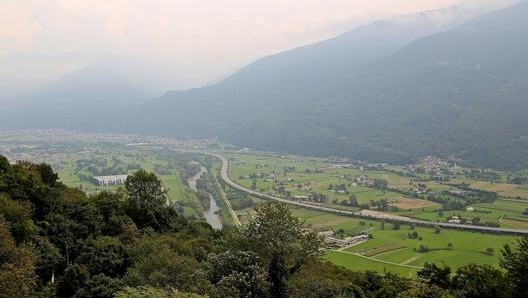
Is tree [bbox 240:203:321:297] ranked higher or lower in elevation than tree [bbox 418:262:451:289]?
higher

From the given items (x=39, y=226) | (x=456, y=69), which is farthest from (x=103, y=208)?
(x=456, y=69)

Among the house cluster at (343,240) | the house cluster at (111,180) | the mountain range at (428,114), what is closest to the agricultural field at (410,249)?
the house cluster at (343,240)

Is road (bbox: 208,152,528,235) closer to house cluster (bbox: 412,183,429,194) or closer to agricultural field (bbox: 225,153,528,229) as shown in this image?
agricultural field (bbox: 225,153,528,229)

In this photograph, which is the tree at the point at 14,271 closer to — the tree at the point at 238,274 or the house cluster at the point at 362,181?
the tree at the point at 238,274

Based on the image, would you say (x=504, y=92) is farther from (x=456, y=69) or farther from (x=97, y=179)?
(x=97, y=179)

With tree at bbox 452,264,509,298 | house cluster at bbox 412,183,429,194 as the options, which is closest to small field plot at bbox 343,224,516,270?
tree at bbox 452,264,509,298
